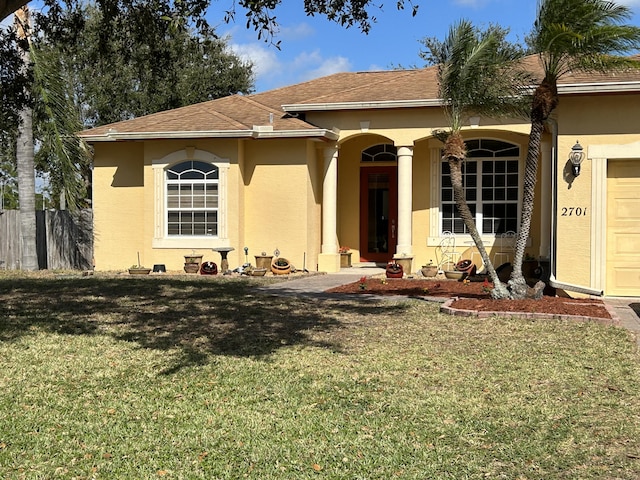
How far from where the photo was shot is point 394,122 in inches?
703

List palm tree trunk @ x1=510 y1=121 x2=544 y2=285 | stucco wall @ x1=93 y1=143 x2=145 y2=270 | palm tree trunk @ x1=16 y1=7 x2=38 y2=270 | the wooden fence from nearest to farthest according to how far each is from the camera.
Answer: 1. palm tree trunk @ x1=510 y1=121 x2=544 y2=285
2. stucco wall @ x1=93 y1=143 x2=145 y2=270
3. palm tree trunk @ x1=16 y1=7 x2=38 y2=270
4. the wooden fence

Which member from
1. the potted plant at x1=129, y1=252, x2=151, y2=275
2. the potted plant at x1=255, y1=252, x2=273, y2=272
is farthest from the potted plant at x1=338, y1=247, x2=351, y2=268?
the potted plant at x1=129, y1=252, x2=151, y2=275

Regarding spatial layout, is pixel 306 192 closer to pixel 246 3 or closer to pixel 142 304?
pixel 142 304

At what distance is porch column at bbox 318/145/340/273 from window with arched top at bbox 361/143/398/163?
168 centimetres

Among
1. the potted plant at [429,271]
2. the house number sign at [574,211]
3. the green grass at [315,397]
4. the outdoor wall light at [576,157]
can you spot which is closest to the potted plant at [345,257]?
the potted plant at [429,271]

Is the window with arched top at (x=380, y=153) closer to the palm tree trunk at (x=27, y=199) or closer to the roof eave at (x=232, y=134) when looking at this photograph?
the roof eave at (x=232, y=134)

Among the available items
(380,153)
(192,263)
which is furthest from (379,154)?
(192,263)

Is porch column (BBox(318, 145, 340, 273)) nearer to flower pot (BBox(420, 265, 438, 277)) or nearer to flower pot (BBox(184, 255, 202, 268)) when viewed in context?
flower pot (BBox(420, 265, 438, 277))

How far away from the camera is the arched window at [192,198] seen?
18.7 m

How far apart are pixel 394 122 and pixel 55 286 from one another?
843cm

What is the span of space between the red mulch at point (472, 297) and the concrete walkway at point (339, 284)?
31 cm

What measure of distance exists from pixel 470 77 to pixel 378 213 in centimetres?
885

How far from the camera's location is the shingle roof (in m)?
17.9

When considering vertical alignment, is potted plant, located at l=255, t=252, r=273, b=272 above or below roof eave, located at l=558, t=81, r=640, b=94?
below
